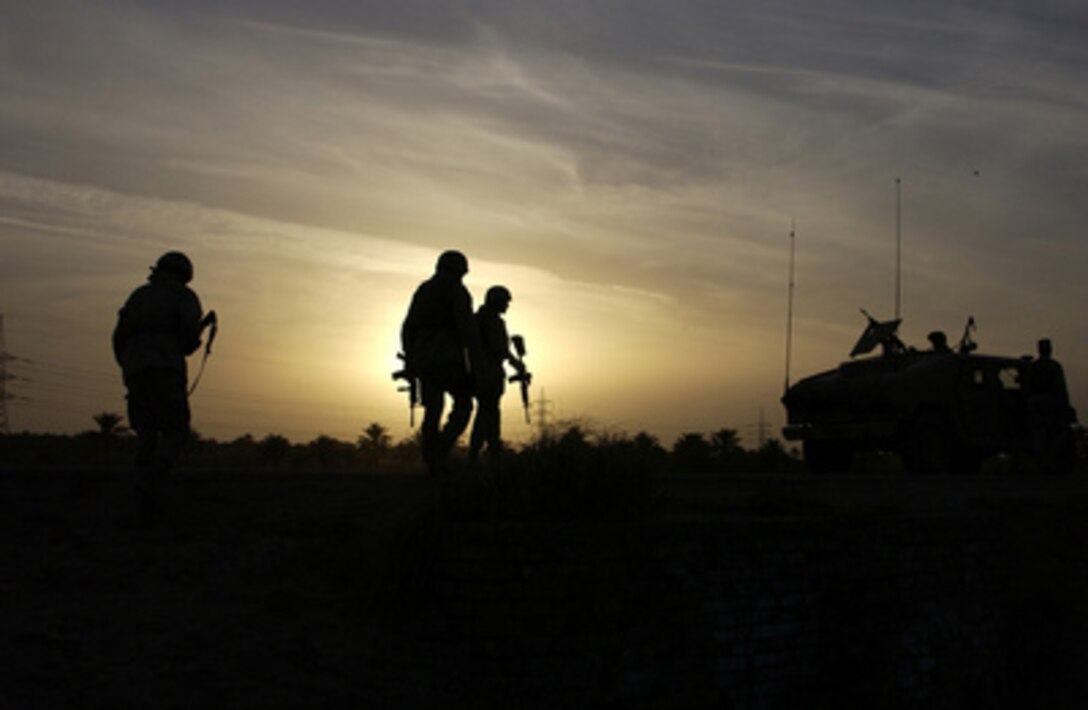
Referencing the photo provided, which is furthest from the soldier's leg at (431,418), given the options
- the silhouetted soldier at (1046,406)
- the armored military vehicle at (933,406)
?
the silhouetted soldier at (1046,406)

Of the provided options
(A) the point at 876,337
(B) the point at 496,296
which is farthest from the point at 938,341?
(B) the point at 496,296

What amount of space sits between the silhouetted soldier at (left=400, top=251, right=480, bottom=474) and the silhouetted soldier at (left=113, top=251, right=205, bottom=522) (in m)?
Answer: 2.12

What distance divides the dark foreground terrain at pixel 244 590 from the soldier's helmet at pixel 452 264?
1.75 m

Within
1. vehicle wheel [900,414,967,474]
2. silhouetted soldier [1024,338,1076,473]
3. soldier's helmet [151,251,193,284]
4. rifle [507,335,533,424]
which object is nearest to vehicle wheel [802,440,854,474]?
vehicle wheel [900,414,967,474]

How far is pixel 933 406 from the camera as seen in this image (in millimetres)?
16250

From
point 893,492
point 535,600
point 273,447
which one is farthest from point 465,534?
point 273,447

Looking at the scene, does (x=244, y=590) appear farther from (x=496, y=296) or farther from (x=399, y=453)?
(x=399, y=453)

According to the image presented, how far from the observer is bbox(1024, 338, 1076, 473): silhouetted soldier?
53.0 feet

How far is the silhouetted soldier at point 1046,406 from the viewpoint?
16141 millimetres

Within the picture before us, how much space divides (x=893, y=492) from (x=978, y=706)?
3.32 metres

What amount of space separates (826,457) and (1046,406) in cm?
347

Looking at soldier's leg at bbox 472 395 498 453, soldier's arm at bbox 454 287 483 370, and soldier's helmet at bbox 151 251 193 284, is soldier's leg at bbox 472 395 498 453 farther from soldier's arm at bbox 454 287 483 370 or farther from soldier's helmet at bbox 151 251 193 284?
soldier's helmet at bbox 151 251 193 284

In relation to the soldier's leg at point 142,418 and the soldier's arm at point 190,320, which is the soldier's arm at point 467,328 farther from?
the soldier's leg at point 142,418

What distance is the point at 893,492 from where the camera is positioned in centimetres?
1106
